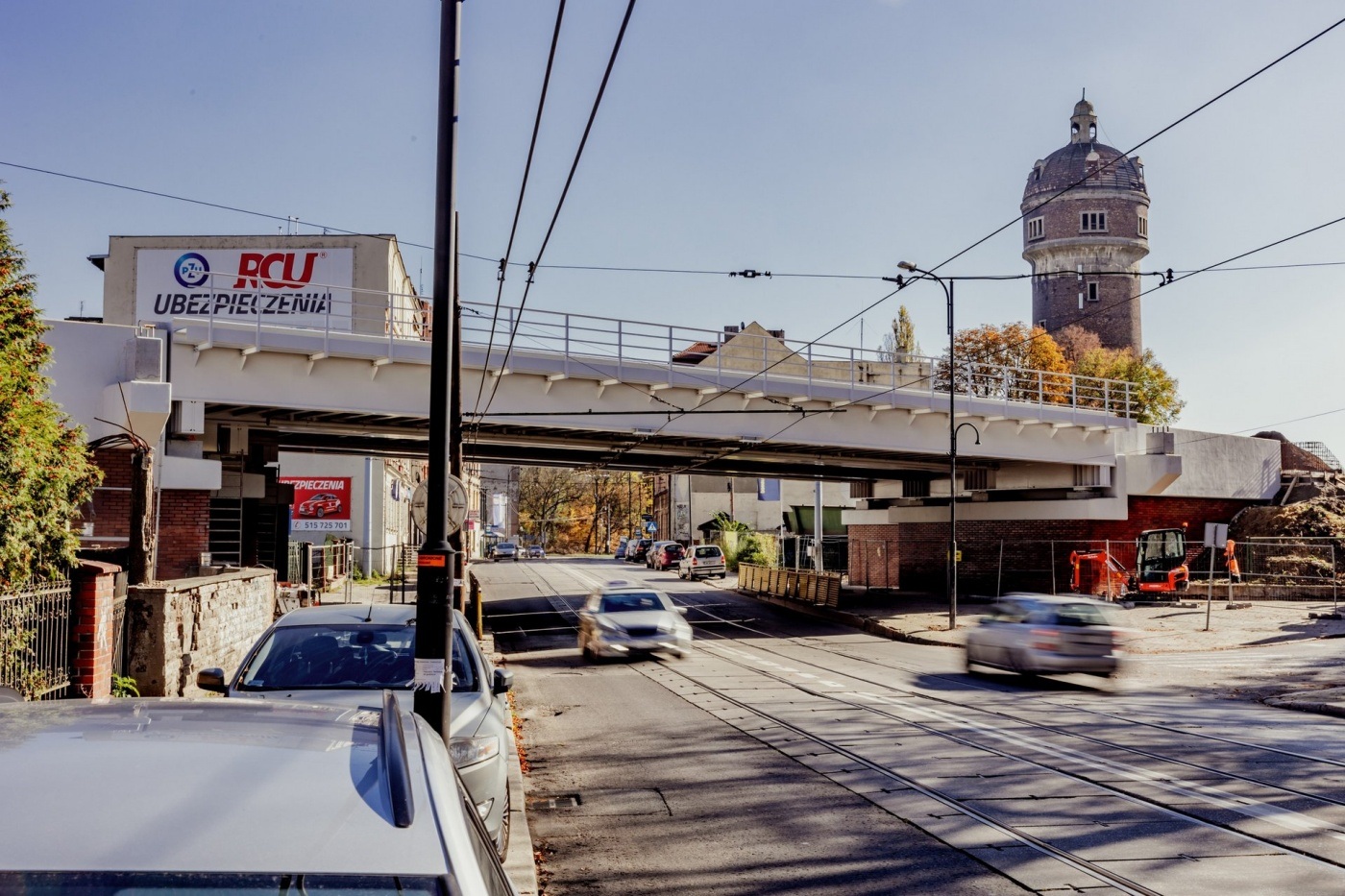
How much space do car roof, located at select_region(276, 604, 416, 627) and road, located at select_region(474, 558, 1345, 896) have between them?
6.69 ft

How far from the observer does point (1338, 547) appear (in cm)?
3956

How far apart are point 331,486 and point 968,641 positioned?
37.6m

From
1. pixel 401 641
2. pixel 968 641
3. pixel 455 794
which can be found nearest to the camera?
pixel 455 794

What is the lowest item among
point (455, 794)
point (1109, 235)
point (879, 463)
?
point (455, 794)

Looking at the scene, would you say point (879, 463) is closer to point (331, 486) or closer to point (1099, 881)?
point (331, 486)

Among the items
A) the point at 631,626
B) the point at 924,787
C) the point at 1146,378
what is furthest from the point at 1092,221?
the point at 924,787

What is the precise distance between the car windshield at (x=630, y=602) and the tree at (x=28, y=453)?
1215 centimetres

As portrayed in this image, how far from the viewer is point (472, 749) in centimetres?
764

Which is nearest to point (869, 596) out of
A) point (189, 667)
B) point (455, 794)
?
point (189, 667)

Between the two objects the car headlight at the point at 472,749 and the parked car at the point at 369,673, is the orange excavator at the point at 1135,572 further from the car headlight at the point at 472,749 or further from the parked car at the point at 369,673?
the car headlight at the point at 472,749

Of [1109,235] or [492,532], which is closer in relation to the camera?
[1109,235]

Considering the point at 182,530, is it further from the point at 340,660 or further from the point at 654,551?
the point at 654,551

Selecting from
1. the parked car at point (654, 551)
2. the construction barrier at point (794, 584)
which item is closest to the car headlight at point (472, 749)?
the construction barrier at point (794, 584)

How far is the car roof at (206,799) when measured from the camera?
2090 millimetres
